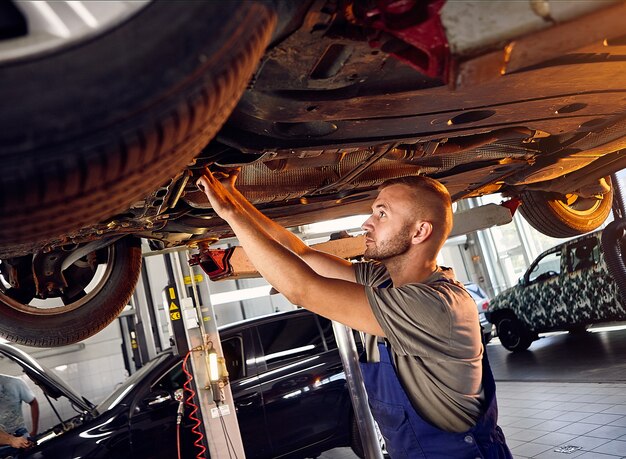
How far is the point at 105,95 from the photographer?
73 cm

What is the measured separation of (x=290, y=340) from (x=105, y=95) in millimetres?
4338

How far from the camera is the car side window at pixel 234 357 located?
4.60m

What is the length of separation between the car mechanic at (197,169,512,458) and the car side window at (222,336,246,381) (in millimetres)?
2981

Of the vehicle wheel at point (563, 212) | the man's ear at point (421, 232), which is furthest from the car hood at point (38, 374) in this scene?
the vehicle wheel at point (563, 212)

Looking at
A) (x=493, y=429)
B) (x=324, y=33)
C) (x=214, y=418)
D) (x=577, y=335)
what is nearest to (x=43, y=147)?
(x=324, y=33)

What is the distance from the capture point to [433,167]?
2350mm

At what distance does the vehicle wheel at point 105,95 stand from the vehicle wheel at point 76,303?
155 cm

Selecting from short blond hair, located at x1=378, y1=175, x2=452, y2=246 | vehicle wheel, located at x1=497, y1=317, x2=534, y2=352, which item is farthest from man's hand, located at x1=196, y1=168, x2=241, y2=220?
vehicle wheel, located at x1=497, y1=317, x2=534, y2=352

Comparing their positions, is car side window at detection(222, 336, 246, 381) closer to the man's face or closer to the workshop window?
the workshop window

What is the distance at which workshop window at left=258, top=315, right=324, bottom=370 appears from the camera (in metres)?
4.75

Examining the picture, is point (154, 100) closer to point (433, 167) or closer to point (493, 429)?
point (493, 429)

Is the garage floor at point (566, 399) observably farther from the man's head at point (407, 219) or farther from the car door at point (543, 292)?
the man's head at point (407, 219)

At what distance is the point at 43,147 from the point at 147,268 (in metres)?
9.12

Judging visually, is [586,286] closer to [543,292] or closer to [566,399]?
[543,292]
